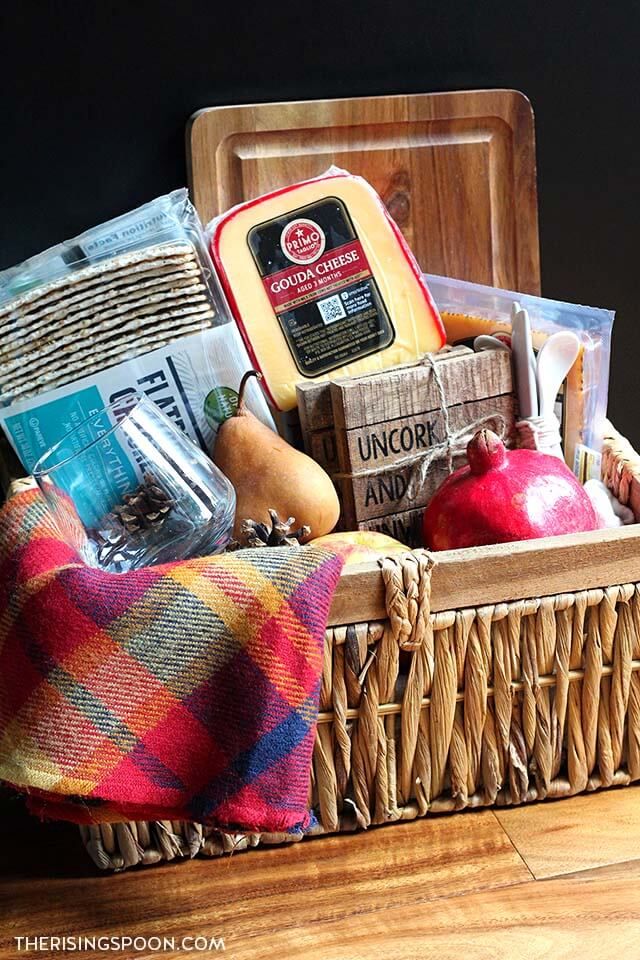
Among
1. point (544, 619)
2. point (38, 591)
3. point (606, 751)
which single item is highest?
point (38, 591)

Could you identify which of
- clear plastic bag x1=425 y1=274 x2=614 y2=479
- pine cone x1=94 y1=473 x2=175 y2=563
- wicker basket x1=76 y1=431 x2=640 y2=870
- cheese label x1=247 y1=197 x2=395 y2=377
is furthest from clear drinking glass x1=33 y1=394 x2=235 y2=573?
clear plastic bag x1=425 y1=274 x2=614 y2=479

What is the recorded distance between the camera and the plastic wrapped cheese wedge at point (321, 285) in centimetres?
92

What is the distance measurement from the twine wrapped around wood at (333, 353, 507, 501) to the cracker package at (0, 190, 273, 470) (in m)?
0.14

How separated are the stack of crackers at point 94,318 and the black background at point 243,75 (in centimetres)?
17

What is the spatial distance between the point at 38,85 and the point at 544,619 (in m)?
0.66

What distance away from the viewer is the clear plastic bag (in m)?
0.95

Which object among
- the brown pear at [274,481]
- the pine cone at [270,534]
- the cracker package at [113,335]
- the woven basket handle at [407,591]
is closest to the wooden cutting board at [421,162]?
the cracker package at [113,335]

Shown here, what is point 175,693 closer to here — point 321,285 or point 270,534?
point 270,534

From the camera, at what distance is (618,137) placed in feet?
3.67

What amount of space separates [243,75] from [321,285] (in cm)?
23

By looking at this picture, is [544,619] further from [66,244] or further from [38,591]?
[66,244]

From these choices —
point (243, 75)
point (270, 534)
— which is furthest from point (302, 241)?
point (270, 534)

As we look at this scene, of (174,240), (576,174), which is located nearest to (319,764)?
(174,240)

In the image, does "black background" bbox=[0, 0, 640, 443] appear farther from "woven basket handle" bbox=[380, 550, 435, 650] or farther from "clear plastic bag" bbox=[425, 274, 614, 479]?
"woven basket handle" bbox=[380, 550, 435, 650]
